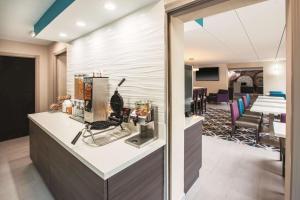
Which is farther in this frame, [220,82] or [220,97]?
[220,82]

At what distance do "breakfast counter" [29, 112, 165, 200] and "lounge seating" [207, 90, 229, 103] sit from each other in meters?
8.59

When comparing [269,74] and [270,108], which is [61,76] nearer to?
[270,108]

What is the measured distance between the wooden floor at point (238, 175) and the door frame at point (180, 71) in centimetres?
49

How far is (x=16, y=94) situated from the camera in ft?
12.2

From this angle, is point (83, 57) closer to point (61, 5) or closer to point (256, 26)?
point (61, 5)

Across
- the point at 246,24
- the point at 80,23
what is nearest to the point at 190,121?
the point at 80,23

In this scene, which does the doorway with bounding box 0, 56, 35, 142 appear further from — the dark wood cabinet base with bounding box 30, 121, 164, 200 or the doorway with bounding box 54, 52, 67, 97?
the dark wood cabinet base with bounding box 30, 121, 164, 200

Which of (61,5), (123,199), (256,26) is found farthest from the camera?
(256,26)

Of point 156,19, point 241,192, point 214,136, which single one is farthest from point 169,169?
point 214,136

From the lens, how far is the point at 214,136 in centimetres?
385

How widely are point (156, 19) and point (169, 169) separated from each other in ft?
4.44

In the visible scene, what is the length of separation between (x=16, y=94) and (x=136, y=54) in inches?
141

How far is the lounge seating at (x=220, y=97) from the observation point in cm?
914

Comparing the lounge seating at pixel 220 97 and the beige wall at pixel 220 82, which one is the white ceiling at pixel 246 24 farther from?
the beige wall at pixel 220 82
